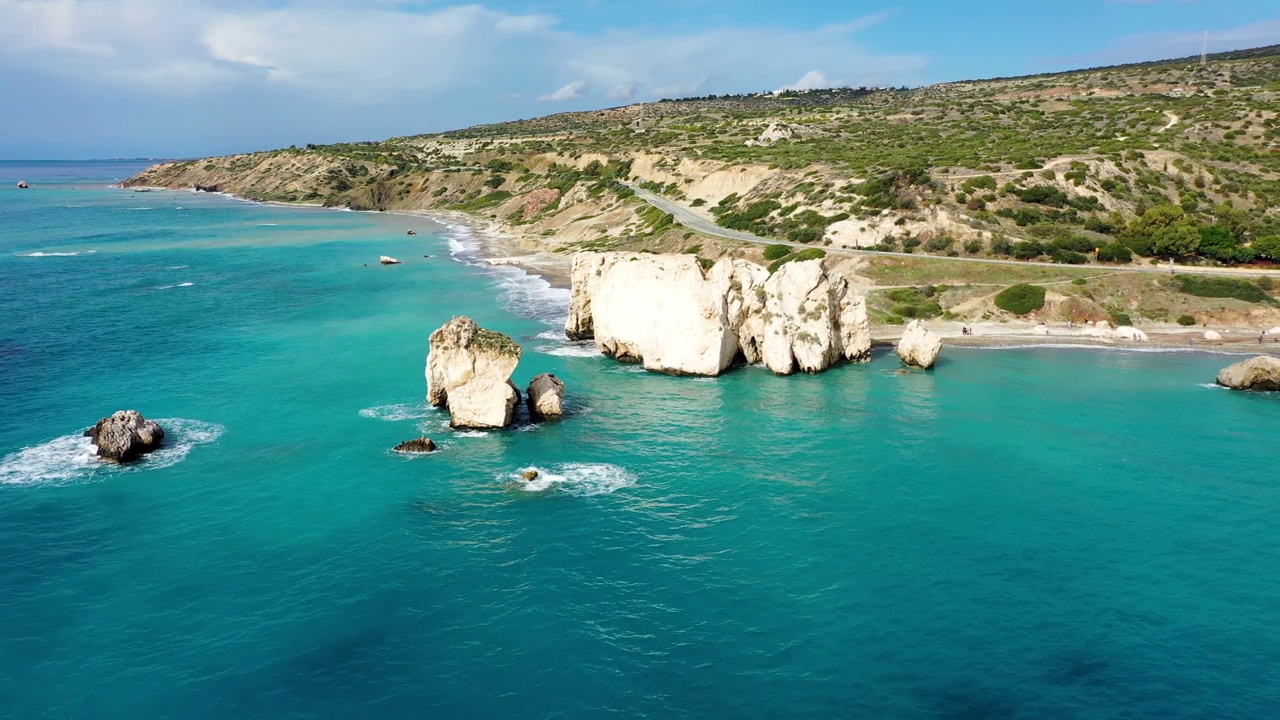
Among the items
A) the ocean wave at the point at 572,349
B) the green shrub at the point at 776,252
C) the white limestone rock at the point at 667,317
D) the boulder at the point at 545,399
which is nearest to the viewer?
the boulder at the point at 545,399

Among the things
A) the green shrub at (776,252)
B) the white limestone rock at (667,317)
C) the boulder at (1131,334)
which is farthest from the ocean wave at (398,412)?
the boulder at (1131,334)

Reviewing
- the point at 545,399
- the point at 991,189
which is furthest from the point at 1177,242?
the point at 545,399

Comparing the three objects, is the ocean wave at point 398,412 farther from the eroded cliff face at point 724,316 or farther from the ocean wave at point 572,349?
the eroded cliff face at point 724,316

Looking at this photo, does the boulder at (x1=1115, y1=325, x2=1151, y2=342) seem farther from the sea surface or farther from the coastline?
the sea surface

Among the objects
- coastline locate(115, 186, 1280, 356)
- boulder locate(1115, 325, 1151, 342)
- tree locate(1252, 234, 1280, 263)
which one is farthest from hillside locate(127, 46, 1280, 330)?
boulder locate(1115, 325, 1151, 342)

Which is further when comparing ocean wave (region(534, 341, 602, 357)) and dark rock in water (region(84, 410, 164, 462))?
ocean wave (region(534, 341, 602, 357))

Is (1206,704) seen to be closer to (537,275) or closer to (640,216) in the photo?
(537,275)

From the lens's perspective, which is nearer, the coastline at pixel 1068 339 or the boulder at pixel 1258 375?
the boulder at pixel 1258 375
